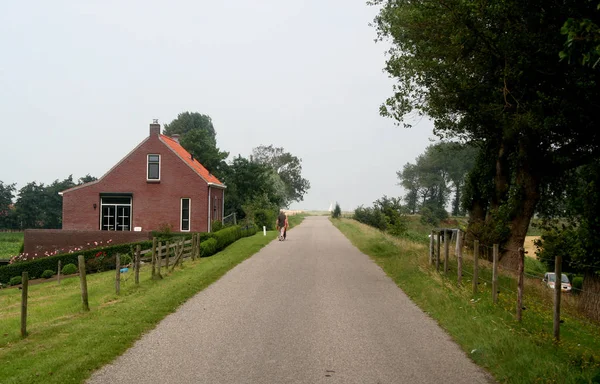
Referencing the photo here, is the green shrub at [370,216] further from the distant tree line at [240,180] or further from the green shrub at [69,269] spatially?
the green shrub at [69,269]

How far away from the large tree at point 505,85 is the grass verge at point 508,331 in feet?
11.3

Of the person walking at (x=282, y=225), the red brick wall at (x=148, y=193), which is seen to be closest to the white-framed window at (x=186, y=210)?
the red brick wall at (x=148, y=193)

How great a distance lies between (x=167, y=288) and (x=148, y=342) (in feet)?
19.1

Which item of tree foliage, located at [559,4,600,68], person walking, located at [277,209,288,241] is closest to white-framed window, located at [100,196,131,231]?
person walking, located at [277,209,288,241]

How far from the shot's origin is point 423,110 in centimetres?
1944

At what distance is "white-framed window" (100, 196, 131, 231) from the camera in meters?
39.5

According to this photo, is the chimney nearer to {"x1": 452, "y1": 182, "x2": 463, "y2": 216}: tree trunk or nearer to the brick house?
the brick house

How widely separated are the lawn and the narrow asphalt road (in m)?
43.3

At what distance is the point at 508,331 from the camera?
335 inches

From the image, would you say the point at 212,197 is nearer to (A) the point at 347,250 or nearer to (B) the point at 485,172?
(A) the point at 347,250

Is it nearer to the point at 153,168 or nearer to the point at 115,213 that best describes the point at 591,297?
the point at 153,168

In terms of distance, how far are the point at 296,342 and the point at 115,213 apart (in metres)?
34.0

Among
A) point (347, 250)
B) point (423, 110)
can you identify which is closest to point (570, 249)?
point (423, 110)

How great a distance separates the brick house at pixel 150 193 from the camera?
39062 mm
